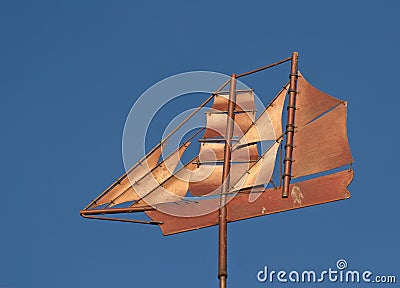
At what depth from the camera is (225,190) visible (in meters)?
16.2

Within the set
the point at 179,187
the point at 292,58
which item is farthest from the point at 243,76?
the point at 179,187

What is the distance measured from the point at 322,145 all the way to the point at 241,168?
120cm

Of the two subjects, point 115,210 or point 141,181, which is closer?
point 115,210

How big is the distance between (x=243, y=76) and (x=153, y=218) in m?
2.42

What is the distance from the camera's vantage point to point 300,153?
16.6m

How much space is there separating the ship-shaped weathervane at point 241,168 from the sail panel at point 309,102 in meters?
0.01

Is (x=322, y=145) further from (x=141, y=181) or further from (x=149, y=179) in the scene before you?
(x=141, y=181)

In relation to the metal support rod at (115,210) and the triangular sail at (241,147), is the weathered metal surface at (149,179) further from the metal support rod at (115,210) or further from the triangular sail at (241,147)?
the triangular sail at (241,147)

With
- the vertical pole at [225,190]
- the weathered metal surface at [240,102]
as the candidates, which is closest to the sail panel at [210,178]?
the vertical pole at [225,190]

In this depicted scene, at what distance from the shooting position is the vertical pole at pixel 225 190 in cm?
1528

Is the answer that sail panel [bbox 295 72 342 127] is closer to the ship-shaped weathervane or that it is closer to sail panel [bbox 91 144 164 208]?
the ship-shaped weathervane

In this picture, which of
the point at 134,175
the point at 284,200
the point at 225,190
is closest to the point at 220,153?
the point at 225,190

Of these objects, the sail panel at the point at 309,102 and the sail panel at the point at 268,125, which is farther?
the sail panel at the point at 268,125

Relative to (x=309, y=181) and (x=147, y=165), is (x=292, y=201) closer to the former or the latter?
(x=309, y=181)
